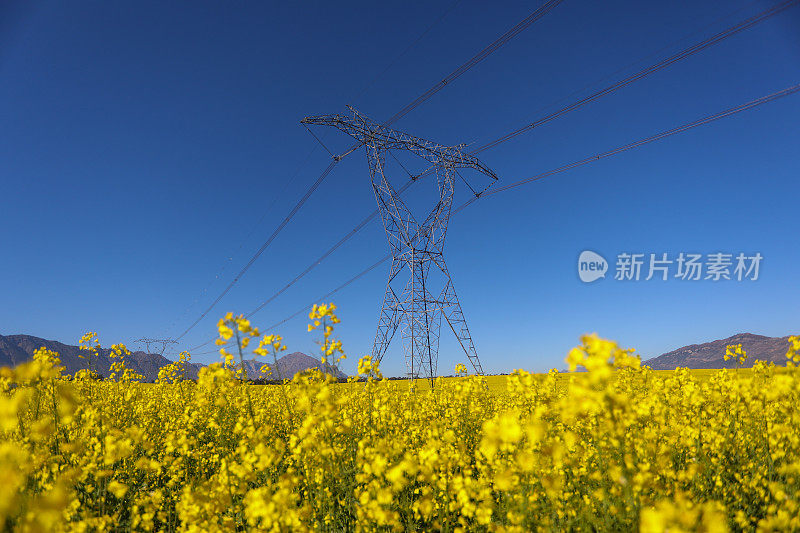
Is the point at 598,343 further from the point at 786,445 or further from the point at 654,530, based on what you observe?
the point at 786,445

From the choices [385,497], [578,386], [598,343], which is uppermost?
[598,343]

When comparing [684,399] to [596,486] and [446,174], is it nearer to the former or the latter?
[596,486]

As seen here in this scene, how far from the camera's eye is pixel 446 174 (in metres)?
16.8

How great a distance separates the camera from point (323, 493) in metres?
3.05

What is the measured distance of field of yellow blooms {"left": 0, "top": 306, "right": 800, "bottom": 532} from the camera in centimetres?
198

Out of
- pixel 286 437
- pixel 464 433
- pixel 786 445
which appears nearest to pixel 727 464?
pixel 786 445

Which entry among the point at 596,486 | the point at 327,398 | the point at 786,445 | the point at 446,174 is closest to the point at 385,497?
the point at 327,398

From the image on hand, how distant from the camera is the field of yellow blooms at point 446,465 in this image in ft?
6.51

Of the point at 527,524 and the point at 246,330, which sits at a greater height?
the point at 246,330

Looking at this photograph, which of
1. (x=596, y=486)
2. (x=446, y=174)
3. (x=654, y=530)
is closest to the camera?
(x=654, y=530)

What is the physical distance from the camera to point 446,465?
291cm

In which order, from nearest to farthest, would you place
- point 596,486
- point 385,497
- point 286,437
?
1. point 385,497
2. point 596,486
3. point 286,437

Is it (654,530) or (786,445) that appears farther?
(786,445)

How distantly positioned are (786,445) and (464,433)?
364 cm
